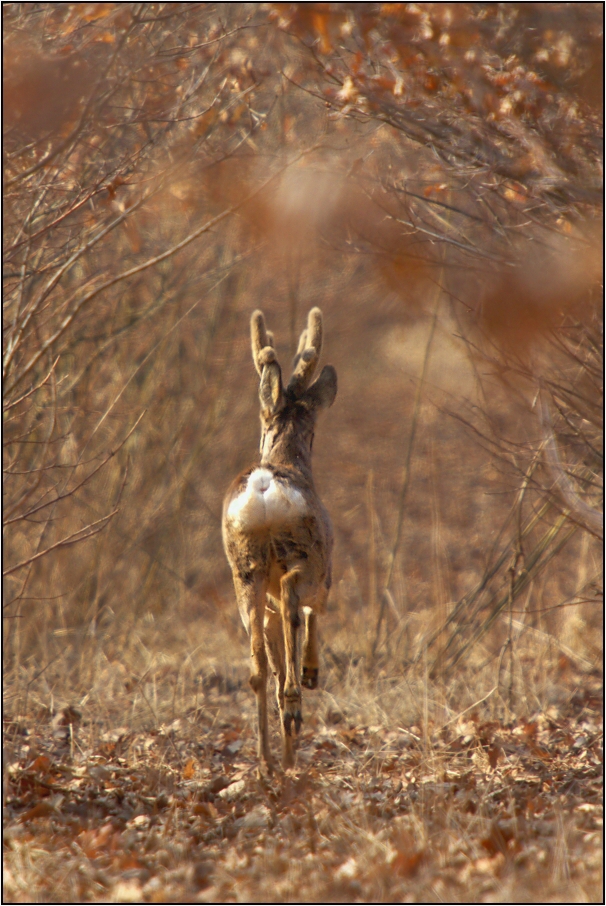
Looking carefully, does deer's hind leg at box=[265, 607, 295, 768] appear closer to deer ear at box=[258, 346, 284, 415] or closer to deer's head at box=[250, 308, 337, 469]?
→ deer's head at box=[250, 308, 337, 469]

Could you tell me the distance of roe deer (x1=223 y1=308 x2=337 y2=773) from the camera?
5.01 m

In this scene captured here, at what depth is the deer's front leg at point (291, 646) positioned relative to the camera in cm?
498

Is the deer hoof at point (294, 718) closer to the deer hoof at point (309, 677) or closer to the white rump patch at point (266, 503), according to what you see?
the deer hoof at point (309, 677)

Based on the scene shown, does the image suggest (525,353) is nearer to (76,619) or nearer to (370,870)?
(370,870)

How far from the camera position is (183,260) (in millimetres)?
9992

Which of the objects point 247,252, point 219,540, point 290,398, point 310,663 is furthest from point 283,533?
point 219,540

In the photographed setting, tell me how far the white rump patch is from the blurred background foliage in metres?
0.79

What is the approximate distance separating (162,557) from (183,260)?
3.10 metres

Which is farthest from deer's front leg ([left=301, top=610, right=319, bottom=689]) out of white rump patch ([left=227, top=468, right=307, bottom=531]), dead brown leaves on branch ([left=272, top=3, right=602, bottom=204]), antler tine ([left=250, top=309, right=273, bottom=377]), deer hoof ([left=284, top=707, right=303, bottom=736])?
dead brown leaves on branch ([left=272, top=3, right=602, bottom=204])

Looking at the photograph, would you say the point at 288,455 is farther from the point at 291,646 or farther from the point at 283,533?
the point at 291,646

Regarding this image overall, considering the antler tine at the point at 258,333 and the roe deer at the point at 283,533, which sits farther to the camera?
the antler tine at the point at 258,333

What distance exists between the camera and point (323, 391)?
5.59m

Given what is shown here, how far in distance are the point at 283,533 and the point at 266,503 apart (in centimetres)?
19

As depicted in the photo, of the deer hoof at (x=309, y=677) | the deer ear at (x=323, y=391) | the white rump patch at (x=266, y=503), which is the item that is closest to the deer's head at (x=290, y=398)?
the deer ear at (x=323, y=391)
